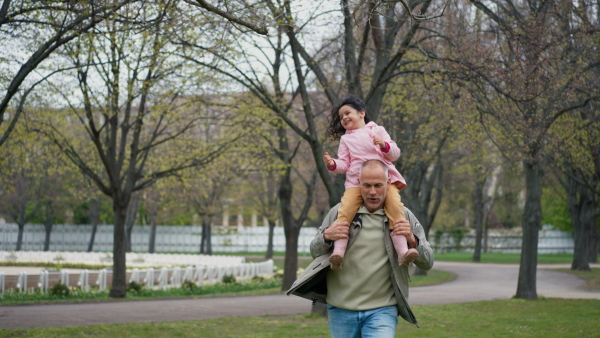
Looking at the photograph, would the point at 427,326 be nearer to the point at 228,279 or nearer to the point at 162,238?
the point at 228,279

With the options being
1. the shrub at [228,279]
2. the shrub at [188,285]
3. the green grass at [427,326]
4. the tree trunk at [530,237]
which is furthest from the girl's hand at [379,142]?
the shrub at [228,279]

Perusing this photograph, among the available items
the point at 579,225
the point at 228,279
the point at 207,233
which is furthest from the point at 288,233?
the point at 207,233

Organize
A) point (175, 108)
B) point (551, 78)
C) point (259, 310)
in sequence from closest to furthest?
point (551, 78), point (259, 310), point (175, 108)

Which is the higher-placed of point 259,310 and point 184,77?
point 184,77

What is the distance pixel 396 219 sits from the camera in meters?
4.30

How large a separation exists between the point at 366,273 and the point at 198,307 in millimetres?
12242

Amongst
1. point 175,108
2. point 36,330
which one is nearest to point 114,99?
point 175,108

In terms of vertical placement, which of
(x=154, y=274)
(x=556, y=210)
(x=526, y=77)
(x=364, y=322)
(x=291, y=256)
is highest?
(x=526, y=77)

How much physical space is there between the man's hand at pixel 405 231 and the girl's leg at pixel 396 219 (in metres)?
0.03

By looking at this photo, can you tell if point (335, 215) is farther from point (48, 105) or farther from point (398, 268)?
point (48, 105)

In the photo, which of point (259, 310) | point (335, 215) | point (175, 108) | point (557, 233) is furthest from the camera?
point (557, 233)

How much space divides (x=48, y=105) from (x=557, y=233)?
48.0m

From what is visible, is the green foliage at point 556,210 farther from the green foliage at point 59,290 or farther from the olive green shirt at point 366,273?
the olive green shirt at point 366,273

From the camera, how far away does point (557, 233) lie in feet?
188
